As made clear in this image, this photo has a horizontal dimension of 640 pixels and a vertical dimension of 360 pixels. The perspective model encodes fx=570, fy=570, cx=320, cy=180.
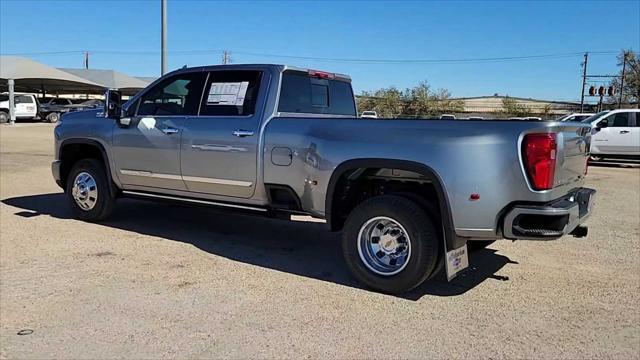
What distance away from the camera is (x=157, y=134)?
6391 millimetres

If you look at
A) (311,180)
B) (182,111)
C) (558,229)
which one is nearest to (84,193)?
(182,111)

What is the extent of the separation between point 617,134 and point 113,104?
15686 mm

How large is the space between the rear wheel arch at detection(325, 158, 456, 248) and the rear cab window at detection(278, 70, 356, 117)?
119cm

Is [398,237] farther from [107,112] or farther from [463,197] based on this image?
[107,112]

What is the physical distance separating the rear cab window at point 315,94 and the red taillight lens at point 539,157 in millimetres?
2569

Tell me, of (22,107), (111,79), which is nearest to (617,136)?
(22,107)

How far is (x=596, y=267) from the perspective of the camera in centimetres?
568

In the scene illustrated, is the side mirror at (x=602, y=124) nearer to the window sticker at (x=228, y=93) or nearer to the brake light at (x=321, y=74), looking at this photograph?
the brake light at (x=321, y=74)

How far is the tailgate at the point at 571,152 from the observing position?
4.30 meters

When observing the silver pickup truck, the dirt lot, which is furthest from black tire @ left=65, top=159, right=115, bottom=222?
the dirt lot

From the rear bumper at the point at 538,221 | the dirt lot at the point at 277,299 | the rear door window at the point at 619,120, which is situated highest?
the rear door window at the point at 619,120

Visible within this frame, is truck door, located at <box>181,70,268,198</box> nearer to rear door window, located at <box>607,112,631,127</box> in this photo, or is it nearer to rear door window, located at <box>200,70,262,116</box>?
rear door window, located at <box>200,70,262,116</box>

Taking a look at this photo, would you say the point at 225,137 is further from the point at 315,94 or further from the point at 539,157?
the point at 539,157

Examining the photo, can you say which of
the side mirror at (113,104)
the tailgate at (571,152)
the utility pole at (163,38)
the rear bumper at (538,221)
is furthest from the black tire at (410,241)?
the utility pole at (163,38)
